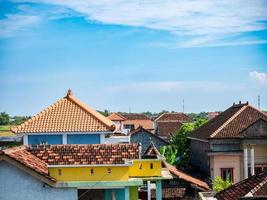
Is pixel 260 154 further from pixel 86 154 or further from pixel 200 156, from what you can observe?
pixel 86 154

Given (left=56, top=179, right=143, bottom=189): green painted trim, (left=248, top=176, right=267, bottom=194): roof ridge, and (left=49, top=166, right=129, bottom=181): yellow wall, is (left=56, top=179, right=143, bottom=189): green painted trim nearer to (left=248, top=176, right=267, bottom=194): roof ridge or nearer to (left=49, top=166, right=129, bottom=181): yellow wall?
(left=49, top=166, right=129, bottom=181): yellow wall

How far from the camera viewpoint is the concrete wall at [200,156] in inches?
1358

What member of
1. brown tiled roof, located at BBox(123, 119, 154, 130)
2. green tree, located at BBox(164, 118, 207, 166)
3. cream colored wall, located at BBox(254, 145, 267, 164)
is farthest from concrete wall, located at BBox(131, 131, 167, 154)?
cream colored wall, located at BBox(254, 145, 267, 164)

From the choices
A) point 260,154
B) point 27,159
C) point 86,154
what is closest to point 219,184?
point 260,154

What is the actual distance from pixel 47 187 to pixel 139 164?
10.1 ft

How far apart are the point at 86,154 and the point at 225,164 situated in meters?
17.7

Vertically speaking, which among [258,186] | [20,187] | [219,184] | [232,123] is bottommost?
[219,184]

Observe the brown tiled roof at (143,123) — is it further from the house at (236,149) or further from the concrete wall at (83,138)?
the concrete wall at (83,138)

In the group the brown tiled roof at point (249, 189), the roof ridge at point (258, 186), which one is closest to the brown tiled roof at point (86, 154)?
the brown tiled roof at point (249, 189)

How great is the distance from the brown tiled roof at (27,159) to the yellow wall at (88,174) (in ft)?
1.21

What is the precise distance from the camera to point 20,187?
51.5 feet

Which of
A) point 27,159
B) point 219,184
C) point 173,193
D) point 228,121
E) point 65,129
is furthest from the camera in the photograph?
point 228,121

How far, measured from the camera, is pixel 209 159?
1309 inches

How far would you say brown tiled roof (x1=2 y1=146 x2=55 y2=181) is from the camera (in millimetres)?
15531
